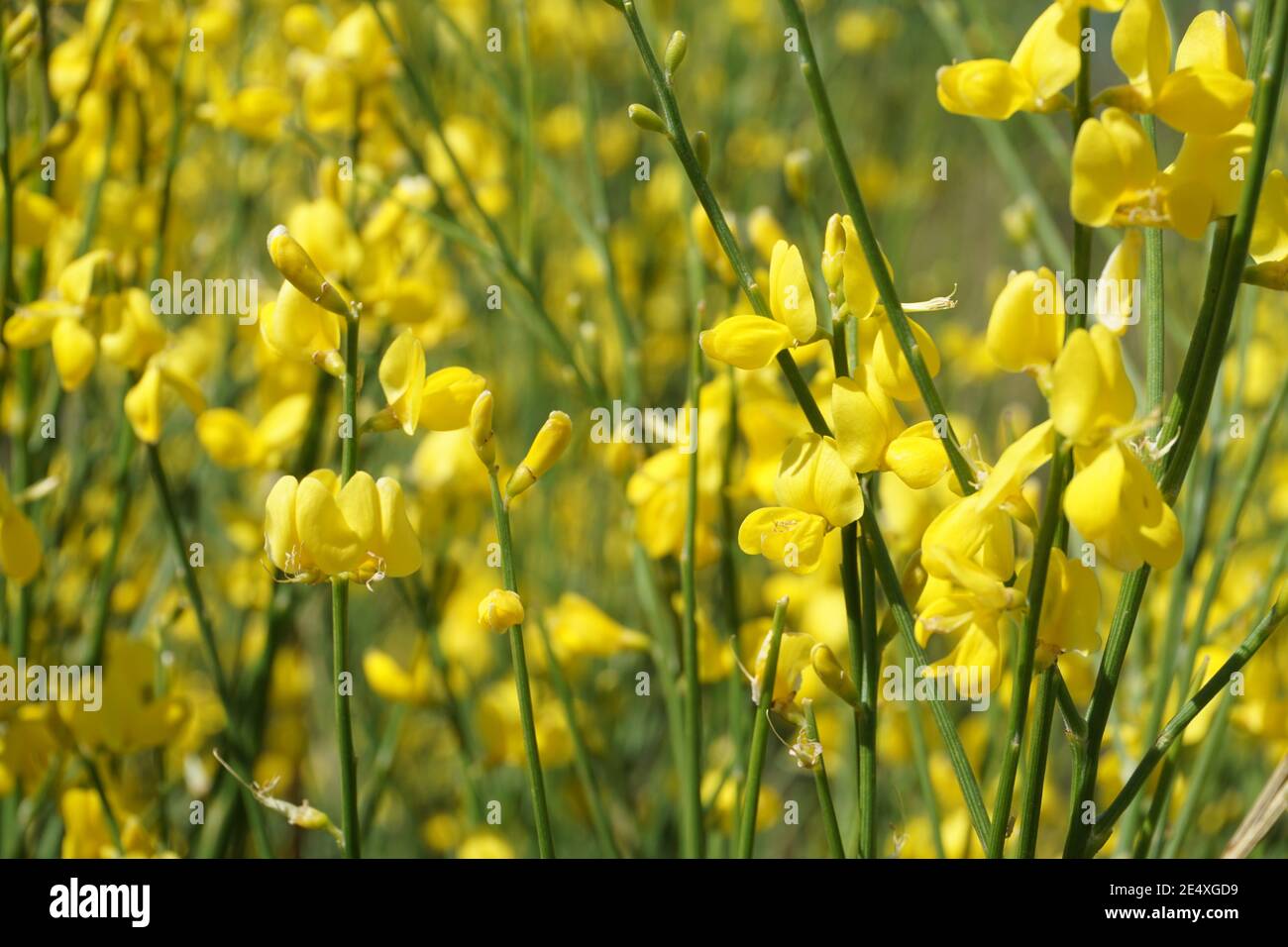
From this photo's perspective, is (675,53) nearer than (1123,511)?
No

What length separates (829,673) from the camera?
566mm

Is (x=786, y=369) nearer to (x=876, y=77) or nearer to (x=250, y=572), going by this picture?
(x=250, y=572)

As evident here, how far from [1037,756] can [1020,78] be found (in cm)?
30

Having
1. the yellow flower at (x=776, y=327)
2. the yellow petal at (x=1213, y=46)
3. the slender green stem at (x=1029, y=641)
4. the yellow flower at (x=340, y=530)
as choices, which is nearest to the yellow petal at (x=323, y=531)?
the yellow flower at (x=340, y=530)

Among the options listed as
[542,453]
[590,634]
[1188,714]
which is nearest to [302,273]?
[542,453]

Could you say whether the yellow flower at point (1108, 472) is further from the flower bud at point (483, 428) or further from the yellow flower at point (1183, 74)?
the flower bud at point (483, 428)

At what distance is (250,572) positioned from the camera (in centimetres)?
135

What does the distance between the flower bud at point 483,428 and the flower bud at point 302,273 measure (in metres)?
0.08

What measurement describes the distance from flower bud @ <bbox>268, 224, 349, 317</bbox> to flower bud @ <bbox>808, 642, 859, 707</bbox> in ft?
0.91

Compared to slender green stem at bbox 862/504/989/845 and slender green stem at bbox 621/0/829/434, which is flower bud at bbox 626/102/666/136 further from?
slender green stem at bbox 862/504/989/845

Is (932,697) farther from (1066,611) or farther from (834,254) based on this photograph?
(834,254)

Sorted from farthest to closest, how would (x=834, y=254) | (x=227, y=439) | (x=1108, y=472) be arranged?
1. (x=227, y=439)
2. (x=834, y=254)
3. (x=1108, y=472)
